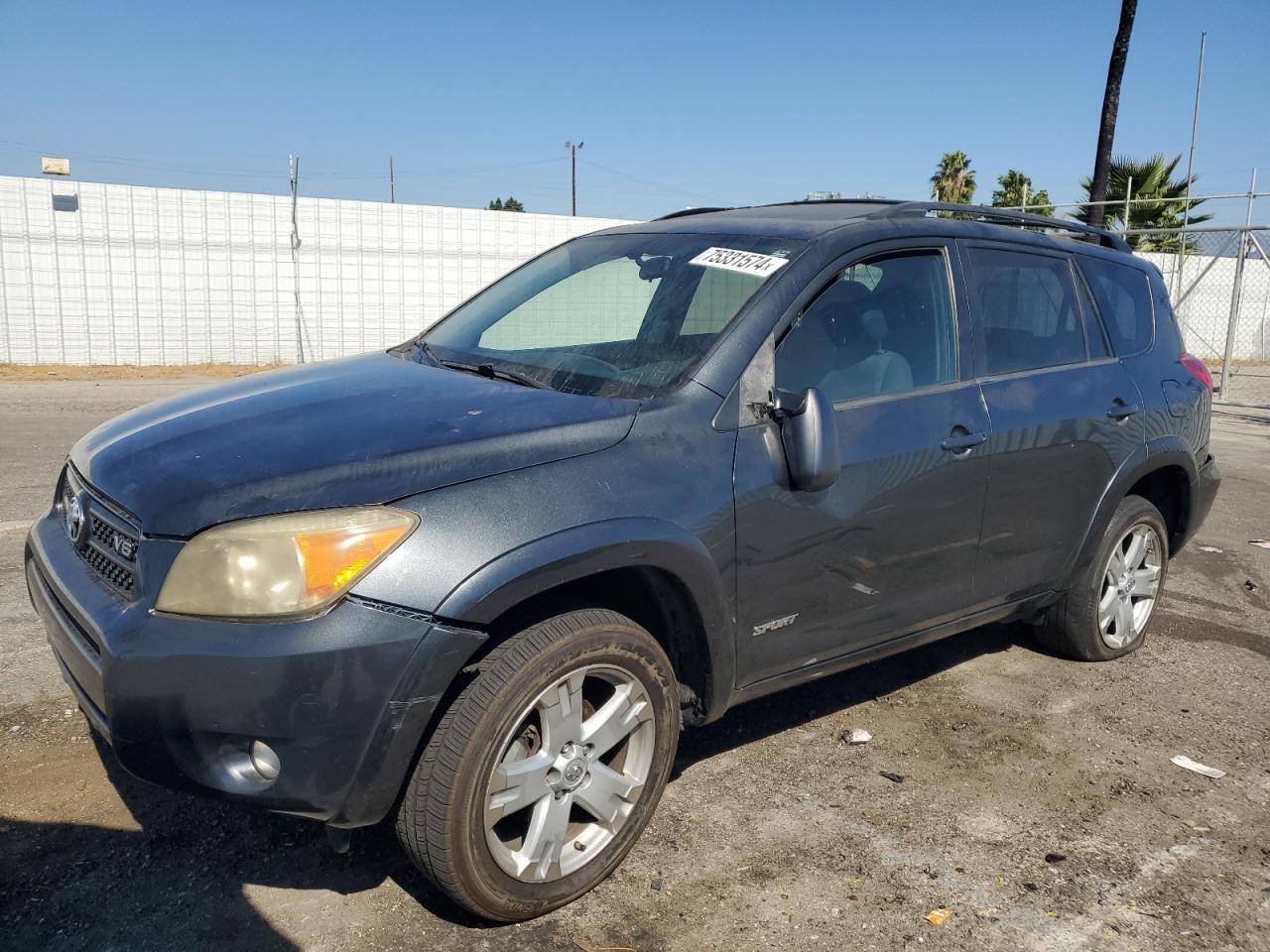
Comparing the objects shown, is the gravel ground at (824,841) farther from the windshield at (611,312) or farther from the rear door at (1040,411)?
the windshield at (611,312)

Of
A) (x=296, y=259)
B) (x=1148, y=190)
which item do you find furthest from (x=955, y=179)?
(x=296, y=259)

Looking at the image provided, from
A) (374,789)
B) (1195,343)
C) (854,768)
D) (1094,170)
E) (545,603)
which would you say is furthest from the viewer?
(1195,343)

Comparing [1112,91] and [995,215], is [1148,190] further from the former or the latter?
[995,215]

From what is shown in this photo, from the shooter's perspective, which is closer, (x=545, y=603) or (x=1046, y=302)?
(x=545, y=603)

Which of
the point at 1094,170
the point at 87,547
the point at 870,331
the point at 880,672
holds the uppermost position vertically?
the point at 1094,170

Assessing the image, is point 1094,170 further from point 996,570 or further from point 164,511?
point 164,511

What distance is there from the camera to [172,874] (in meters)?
2.78

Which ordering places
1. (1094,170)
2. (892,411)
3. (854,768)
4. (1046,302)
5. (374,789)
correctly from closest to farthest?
(374,789) → (892,411) → (854,768) → (1046,302) → (1094,170)

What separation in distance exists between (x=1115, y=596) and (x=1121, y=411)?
0.86m

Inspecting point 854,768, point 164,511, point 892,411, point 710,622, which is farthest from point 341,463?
point 854,768

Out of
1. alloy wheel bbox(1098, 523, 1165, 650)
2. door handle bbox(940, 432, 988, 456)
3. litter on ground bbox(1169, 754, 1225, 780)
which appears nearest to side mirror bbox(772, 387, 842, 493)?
door handle bbox(940, 432, 988, 456)

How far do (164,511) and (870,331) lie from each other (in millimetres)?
2204

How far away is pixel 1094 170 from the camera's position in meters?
15.5

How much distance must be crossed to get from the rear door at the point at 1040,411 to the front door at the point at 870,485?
12cm
